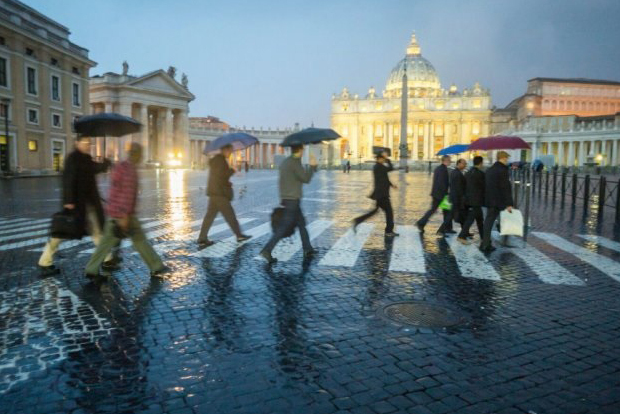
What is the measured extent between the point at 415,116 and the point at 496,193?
115m

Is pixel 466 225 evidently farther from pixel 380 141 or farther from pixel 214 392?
pixel 380 141

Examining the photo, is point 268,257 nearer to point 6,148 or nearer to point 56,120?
point 6,148

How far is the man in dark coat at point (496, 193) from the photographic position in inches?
338

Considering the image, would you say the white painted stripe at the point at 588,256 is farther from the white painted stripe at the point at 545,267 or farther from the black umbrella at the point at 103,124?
the black umbrella at the point at 103,124

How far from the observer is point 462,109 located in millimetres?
119062

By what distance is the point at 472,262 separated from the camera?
7730mm

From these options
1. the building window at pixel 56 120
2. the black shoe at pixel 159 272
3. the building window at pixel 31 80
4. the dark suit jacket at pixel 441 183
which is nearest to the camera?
the black shoe at pixel 159 272

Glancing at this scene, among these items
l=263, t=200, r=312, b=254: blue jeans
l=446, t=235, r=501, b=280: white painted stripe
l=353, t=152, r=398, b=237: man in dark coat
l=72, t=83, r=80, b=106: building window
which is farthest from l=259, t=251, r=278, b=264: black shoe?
l=72, t=83, r=80, b=106: building window

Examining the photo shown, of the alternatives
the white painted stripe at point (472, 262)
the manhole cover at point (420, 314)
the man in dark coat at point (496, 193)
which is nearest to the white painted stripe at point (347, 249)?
the white painted stripe at point (472, 262)

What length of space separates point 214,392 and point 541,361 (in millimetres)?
2540

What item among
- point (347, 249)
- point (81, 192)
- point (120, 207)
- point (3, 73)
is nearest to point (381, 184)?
point (347, 249)

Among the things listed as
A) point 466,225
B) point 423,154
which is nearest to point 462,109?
point 423,154

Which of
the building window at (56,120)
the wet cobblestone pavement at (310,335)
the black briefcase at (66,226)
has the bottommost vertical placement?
the wet cobblestone pavement at (310,335)

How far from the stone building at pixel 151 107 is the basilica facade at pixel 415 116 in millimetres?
48543
